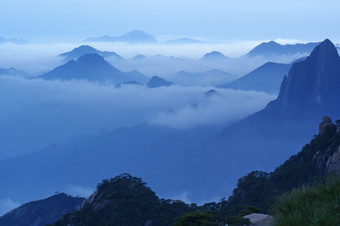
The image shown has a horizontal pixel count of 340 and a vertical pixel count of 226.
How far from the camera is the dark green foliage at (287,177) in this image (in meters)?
48.4

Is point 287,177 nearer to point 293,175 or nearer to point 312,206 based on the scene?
point 293,175

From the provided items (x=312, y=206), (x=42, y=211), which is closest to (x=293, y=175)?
(x=312, y=206)

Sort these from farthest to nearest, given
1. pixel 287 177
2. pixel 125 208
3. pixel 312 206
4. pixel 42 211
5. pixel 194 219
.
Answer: pixel 42 211
pixel 287 177
pixel 125 208
pixel 194 219
pixel 312 206

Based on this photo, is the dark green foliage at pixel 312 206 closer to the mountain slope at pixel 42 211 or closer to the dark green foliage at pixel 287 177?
the dark green foliage at pixel 287 177

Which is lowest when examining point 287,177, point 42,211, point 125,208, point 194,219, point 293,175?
point 194,219

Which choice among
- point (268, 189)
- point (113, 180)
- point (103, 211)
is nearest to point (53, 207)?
point (113, 180)

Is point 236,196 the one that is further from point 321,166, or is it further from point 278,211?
point 278,211

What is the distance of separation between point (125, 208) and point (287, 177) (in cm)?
2385

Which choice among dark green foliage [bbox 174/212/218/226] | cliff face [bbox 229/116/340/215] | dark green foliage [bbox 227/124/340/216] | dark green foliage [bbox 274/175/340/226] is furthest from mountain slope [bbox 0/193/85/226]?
dark green foliage [bbox 274/175/340/226]

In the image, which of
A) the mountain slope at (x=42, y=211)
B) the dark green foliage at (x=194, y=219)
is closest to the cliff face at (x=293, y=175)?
the dark green foliage at (x=194, y=219)

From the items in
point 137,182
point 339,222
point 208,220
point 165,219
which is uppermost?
point 137,182

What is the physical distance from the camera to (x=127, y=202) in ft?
166

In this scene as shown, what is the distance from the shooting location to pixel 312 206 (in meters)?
7.34

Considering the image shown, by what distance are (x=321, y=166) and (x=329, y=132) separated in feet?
31.6
